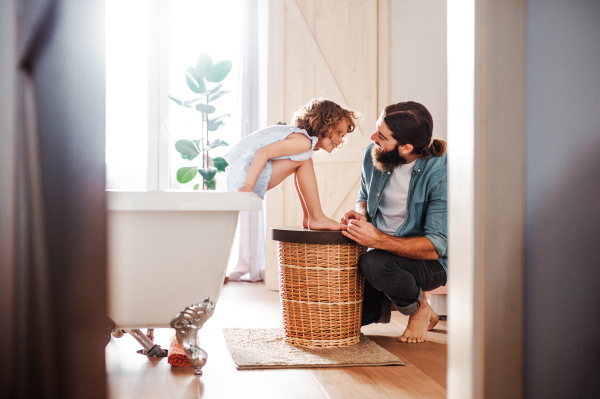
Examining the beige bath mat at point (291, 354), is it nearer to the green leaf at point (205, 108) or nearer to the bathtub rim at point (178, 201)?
the bathtub rim at point (178, 201)

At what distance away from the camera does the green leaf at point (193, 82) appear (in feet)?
11.8

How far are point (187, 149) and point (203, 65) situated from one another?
2.03 feet

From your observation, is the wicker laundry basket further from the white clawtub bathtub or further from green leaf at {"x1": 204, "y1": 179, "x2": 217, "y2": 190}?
green leaf at {"x1": 204, "y1": 179, "x2": 217, "y2": 190}

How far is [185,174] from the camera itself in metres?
3.72

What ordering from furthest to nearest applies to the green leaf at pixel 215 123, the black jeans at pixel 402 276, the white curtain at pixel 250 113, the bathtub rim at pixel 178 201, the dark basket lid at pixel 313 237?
the white curtain at pixel 250 113 < the green leaf at pixel 215 123 < the black jeans at pixel 402 276 < the dark basket lid at pixel 313 237 < the bathtub rim at pixel 178 201

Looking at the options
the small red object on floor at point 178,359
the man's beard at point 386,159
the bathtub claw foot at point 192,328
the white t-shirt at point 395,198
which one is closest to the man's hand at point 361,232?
the white t-shirt at point 395,198

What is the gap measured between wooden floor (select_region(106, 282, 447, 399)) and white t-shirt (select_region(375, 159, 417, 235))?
492 mm

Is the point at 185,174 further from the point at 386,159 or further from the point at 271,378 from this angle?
the point at 271,378

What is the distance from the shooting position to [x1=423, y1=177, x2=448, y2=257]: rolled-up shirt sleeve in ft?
6.47

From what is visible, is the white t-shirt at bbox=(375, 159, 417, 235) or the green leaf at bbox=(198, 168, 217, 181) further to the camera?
the green leaf at bbox=(198, 168, 217, 181)

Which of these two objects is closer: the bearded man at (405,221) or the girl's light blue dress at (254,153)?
the bearded man at (405,221)

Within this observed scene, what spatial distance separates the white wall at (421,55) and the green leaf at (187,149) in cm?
147

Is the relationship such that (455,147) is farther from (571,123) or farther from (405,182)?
(405,182)

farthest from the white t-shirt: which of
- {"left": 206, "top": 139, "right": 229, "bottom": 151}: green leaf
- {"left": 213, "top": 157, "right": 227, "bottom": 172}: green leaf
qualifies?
{"left": 213, "top": 157, "right": 227, "bottom": 172}: green leaf
